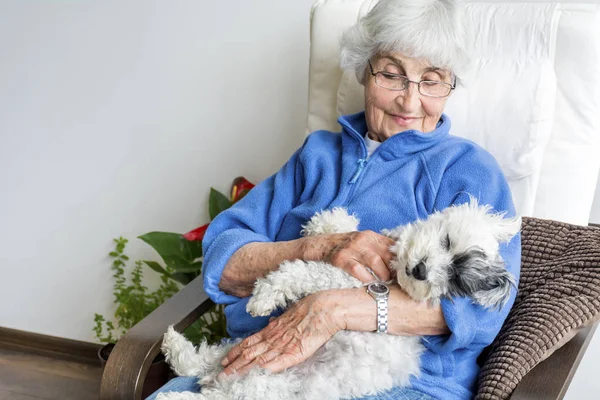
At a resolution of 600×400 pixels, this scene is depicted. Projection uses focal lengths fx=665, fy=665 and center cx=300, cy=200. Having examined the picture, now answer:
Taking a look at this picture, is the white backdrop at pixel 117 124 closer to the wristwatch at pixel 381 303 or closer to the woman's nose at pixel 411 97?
the woman's nose at pixel 411 97

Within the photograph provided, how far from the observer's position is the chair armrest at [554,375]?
1.34 meters

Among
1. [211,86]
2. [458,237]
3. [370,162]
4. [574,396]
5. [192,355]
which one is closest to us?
[458,237]

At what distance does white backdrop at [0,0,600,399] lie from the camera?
2.55m

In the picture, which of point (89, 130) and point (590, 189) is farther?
point (89, 130)

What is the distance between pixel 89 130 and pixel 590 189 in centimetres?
203

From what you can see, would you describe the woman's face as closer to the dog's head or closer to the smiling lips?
the smiling lips

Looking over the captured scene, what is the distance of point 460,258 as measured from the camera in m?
1.35

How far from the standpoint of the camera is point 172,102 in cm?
271

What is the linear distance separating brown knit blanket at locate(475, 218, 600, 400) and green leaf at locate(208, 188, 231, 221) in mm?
1318

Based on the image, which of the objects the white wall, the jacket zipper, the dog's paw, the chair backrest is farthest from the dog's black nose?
the white wall

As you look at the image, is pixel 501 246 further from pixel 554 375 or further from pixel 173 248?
pixel 173 248

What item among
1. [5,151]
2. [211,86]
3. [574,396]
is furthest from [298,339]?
[5,151]

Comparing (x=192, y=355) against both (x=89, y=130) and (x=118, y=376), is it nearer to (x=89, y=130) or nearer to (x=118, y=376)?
(x=118, y=376)

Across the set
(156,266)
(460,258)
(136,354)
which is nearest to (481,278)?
(460,258)
